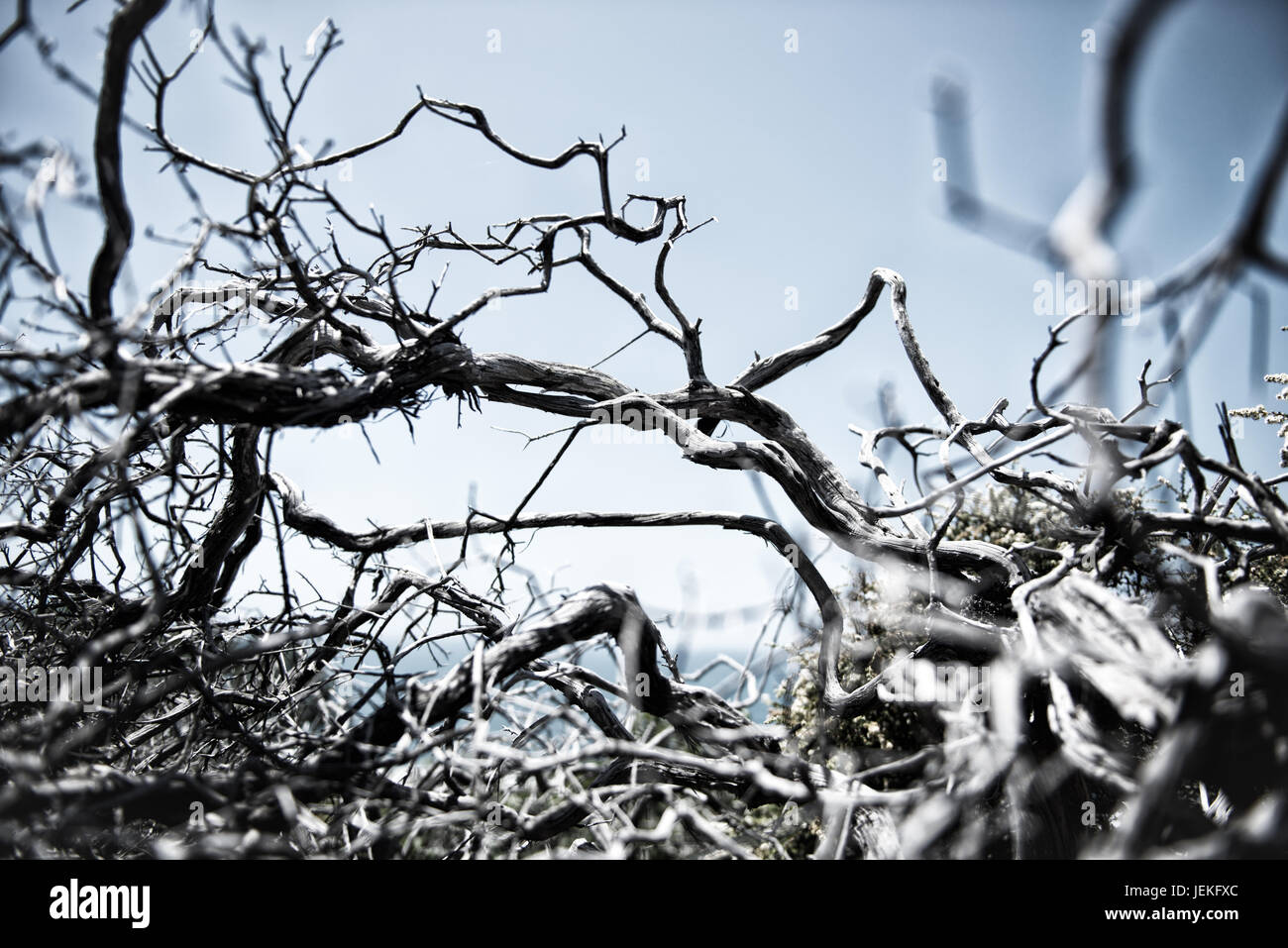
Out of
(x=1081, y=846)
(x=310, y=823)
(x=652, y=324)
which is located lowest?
(x=1081, y=846)

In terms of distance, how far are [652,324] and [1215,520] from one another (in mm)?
2061

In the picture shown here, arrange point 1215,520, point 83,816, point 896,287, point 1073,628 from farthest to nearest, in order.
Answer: point 896,287
point 1215,520
point 1073,628
point 83,816

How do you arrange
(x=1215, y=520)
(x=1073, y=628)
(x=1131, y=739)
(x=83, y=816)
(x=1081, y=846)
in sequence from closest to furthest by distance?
(x=83, y=816)
(x=1073, y=628)
(x=1215, y=520)
(x=1081, y=846)
(x=1131, y=739)

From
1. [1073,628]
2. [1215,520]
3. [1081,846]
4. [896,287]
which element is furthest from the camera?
[896,287]

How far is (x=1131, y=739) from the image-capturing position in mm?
2715

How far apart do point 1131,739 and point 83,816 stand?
127 inches

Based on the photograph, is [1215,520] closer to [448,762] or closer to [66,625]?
[448,762]

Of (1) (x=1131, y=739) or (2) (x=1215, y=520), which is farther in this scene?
(1) (x=1131, y=739)
